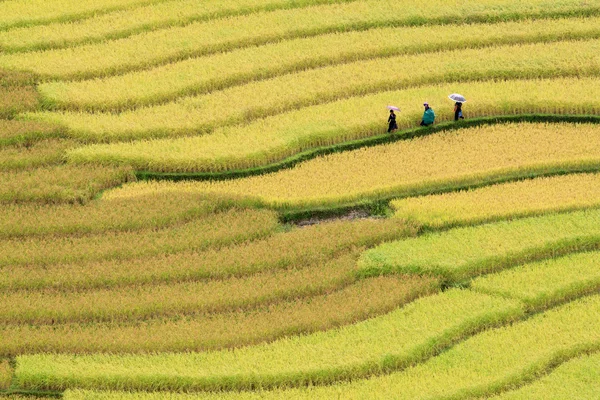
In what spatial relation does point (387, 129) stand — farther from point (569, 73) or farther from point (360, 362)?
point (360, 362)

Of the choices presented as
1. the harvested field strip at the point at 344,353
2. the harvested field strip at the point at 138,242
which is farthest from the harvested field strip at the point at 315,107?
the harvested field strip at the point at 344,353

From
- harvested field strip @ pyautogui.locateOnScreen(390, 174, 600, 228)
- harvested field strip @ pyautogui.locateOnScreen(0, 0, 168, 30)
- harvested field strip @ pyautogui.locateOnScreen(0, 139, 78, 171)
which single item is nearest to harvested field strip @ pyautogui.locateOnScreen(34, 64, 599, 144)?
harvested field strip @ pyautogui.locateOnScreen(0, 139, 78, 171)

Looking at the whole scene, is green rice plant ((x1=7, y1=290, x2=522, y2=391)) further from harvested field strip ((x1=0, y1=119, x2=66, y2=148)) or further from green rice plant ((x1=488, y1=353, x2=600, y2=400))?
harvested field strip ((x1=0, y1=119, x2=66, y2=148))

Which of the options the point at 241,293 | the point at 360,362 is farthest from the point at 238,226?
the point at 360,362

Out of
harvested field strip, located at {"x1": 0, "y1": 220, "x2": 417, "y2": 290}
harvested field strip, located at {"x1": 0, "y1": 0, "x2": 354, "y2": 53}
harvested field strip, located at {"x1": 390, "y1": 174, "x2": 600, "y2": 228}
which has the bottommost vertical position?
harvested field strip, located at {"x1": 0, "y1": 220, "x2": 417, "y2": 290}

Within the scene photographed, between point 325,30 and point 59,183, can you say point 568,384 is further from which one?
point 325,30

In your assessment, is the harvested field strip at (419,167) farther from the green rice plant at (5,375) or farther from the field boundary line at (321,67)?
the green rice plant at (5,375)

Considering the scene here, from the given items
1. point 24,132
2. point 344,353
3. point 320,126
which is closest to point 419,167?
point 320,126
